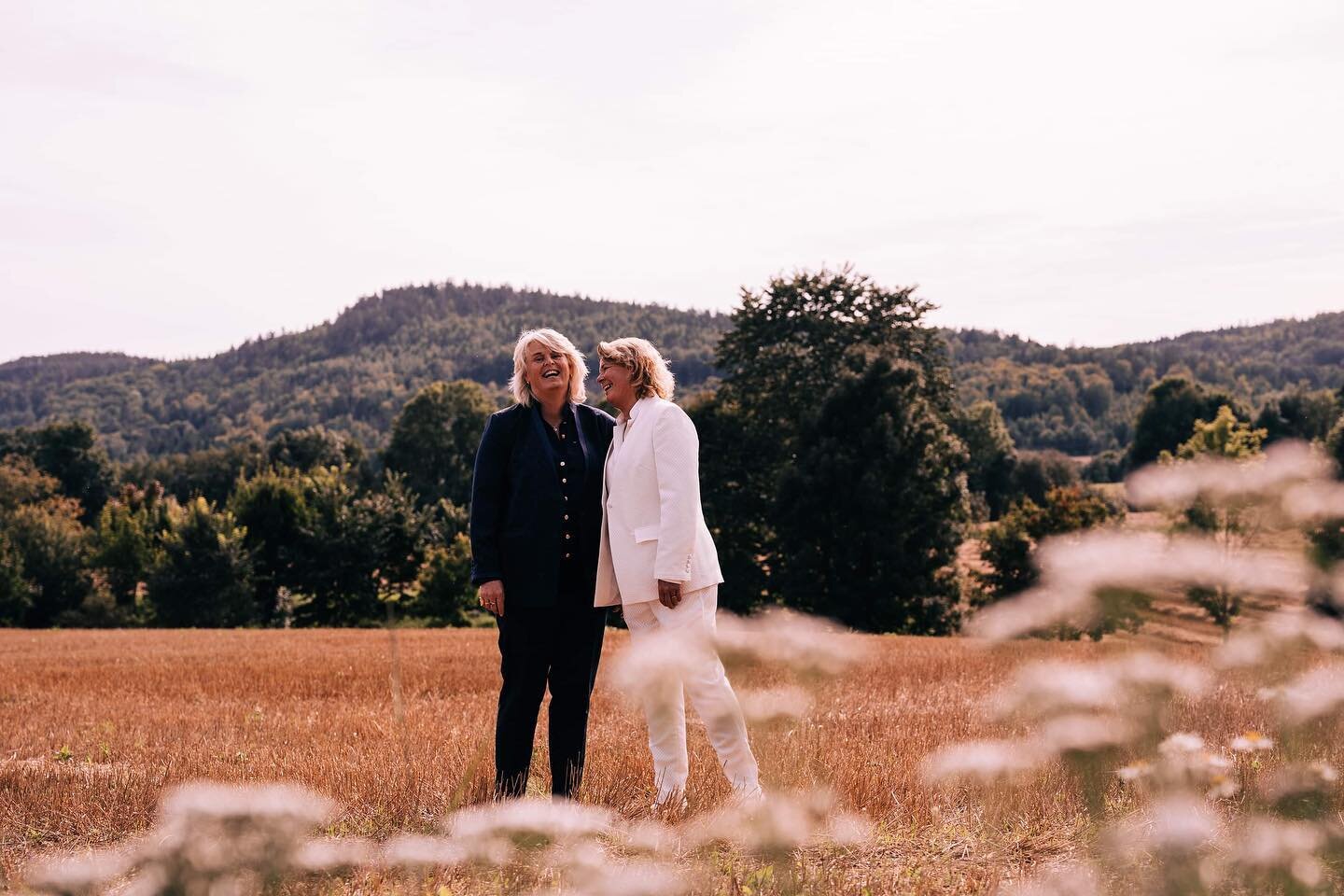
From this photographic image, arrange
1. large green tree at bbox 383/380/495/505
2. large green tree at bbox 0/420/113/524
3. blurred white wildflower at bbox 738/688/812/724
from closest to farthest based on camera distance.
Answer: blurred white wildflower at bbox 738/688/812/724, large green tree at bbox 383/380/495/505, large green tree at bbox 0/420/113/524

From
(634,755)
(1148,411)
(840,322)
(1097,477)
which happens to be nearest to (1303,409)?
(1148,411)

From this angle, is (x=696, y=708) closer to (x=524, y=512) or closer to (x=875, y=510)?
(x=524, y=512)

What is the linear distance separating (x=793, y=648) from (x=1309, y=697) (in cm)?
127

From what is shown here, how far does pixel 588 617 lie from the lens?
208 inches

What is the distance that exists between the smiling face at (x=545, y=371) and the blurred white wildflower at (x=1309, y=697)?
360 centimetres

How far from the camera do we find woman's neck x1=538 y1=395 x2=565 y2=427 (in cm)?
540

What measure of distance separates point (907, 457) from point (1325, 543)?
30.0m

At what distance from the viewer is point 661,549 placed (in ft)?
16.2

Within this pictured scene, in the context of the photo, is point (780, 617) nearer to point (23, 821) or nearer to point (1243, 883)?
point (1243, 883)

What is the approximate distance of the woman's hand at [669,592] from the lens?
4.98 metres

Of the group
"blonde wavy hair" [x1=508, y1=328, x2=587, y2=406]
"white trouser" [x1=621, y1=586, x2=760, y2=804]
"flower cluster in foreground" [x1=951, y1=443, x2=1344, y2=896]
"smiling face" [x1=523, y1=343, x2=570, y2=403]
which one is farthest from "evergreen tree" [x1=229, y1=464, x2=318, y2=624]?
"flower cluster in foreground" [x1=951, y1=443, x2=1344, y2=896]

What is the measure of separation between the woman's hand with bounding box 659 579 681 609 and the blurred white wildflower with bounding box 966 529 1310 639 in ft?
7.85

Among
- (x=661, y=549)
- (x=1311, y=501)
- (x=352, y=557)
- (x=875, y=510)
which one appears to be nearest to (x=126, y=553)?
(x=352, y=557)

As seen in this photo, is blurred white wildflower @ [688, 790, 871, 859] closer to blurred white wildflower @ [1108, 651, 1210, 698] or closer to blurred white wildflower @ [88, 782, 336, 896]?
blurred white wildflower @ [1108, 651, 1210, 698]
